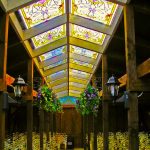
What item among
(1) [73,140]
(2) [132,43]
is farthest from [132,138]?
(1) [73,140]

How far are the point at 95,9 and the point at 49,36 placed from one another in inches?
90.1

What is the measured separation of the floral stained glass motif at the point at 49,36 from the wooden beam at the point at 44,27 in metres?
0.86

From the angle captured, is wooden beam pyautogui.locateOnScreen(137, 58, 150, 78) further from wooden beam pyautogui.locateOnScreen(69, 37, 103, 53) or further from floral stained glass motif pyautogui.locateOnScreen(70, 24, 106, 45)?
wooden beam pyautogui.locateOnScreen(69, 37, 103, 53)

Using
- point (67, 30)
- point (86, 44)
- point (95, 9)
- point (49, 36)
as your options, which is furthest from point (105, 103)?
point (95, 9)

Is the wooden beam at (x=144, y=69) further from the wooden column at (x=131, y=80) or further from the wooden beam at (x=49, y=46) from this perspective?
the wooden beam at (x=49, y=46)

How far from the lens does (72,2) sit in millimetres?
8078

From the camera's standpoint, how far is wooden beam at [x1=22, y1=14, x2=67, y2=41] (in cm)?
867

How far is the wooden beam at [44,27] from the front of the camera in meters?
8.67

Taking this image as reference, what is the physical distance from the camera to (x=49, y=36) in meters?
10.0

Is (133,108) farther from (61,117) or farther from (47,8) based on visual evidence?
(61,117)

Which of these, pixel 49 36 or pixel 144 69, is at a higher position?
pixel 49 36

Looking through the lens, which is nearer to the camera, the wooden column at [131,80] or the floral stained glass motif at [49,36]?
the wooden column at [131,80]

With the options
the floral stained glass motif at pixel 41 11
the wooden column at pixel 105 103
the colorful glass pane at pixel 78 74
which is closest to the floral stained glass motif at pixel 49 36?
the floral stained glass motif at pixel 41 11

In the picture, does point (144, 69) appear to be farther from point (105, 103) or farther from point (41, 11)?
point (105, 103)
